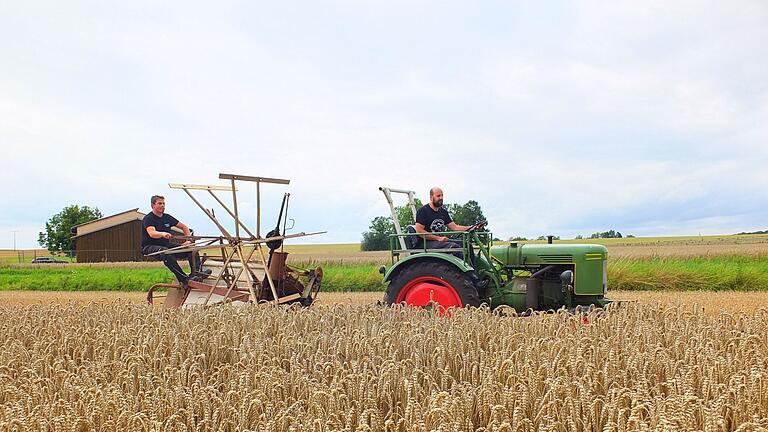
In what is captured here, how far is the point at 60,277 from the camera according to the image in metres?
25.8

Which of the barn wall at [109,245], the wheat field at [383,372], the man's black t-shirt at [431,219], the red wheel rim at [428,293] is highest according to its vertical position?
the barn wall at [109,245]

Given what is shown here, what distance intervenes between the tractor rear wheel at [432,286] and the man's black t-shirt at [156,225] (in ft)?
13.8

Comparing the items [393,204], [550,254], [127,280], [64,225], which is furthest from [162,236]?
[64,225]

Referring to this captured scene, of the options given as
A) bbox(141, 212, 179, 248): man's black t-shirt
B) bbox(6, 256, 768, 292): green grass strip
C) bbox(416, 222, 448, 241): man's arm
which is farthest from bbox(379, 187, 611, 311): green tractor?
bbox(6, 256, 768, 292): green grass strip

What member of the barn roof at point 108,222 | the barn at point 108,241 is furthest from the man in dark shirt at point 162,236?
the barn roof at point 108,222

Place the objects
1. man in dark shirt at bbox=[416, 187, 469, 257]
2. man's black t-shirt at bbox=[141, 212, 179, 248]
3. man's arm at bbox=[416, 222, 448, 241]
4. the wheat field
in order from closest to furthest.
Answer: the wheat field
man's arm at bbox=[416, 222, 448, 241]
man in dark shirt at bbox=[416, 187, 469, 257]
man's black t-shirt at bbox=[141, 212, 179, 248]

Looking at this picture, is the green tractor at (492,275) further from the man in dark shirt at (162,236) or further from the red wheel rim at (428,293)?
the man in dark shirt at (162,236)

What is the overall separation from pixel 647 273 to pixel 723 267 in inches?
77.7

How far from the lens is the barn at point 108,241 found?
4581cm

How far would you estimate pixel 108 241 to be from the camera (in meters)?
46.1

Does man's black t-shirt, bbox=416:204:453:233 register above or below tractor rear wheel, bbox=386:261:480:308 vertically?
above

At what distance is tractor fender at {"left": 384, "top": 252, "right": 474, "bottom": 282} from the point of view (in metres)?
8.43

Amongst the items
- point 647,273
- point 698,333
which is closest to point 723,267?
point 647,273

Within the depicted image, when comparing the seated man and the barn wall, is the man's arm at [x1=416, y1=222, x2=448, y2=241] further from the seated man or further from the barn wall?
the barn wall
